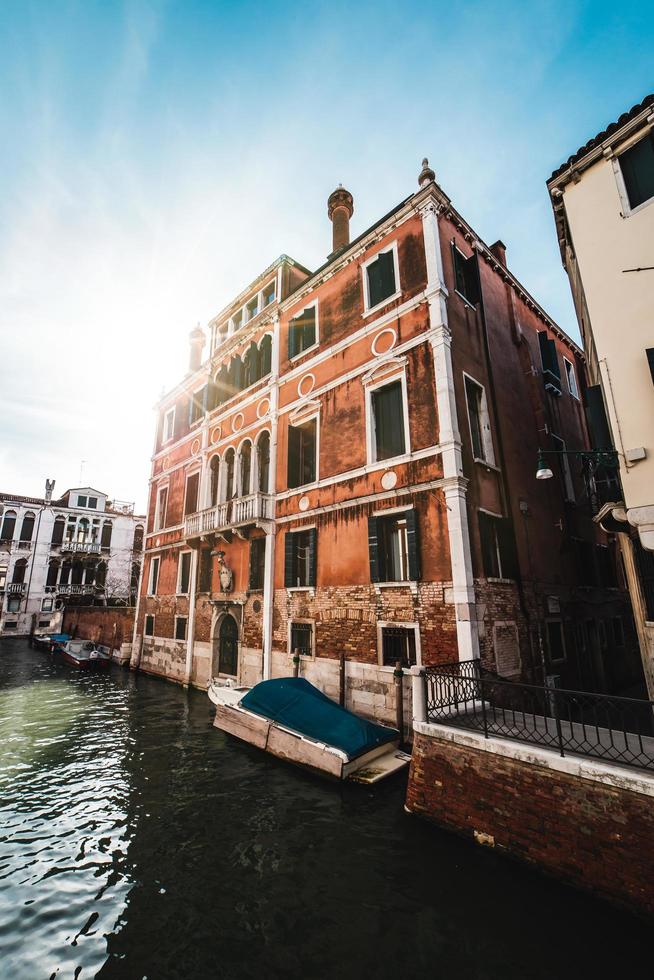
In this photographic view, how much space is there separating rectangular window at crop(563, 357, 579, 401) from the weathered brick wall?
14.7 meters

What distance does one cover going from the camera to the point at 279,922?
14.1ft

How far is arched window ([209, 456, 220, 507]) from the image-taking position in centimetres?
1725

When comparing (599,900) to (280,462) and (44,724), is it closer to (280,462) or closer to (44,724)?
(280,462)

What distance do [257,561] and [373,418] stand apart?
6.15 metres

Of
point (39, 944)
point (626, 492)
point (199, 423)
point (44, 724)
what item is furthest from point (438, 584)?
point (199, 423)

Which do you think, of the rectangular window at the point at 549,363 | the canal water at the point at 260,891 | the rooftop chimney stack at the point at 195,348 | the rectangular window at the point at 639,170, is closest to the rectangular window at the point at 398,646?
the canal water at the point at 260,891

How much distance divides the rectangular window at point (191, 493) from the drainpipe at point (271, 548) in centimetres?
604

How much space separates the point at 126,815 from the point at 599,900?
6304 millimetres

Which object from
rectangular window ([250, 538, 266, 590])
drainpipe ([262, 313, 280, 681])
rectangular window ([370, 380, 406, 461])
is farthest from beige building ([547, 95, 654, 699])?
rectangular window ([250, 538, 266, 590])

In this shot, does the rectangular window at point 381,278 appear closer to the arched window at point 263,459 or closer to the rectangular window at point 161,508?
the arched window at point 263,459

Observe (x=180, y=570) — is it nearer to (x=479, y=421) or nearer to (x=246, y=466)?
(x=246, y=466)

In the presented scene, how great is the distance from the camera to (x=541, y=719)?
22.3 feet

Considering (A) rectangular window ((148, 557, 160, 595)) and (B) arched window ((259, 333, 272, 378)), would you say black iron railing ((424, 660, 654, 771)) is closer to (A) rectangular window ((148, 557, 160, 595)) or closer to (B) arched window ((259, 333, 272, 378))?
(B) arched window ((259, 333, 272, 378))

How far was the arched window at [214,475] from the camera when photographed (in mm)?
17250
